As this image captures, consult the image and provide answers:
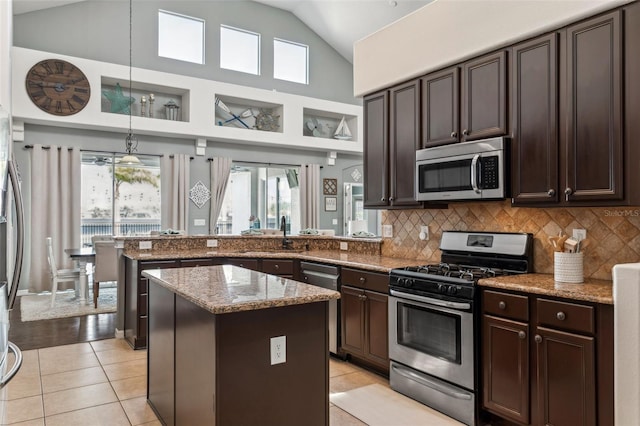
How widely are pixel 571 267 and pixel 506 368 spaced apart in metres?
0.71

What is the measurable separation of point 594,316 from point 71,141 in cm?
753

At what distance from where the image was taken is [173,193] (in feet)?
25.7

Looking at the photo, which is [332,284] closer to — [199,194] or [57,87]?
[199,194]

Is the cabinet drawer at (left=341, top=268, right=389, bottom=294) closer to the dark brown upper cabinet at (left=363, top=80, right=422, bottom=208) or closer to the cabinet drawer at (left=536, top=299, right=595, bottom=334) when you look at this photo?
the dark brown upper cabinet at (left=363, top=80, right=422, bottom=208)

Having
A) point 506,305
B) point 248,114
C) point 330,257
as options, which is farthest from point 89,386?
point 248,114

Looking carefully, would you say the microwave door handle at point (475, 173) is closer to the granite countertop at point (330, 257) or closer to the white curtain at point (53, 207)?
the granite countertop at point (330, 257)

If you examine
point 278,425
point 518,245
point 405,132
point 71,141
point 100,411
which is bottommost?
point 100,411

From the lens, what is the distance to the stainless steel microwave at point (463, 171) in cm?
297

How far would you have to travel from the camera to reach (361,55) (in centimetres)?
423

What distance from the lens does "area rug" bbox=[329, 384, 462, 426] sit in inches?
110

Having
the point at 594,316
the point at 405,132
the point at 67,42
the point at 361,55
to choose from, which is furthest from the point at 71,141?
the point at 594,316

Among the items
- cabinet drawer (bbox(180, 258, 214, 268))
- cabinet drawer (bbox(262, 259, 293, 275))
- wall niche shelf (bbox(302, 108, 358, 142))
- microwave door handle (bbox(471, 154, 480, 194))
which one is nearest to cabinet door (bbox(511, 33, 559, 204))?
microwave door handle (bbox(471, 154, 480, 194))

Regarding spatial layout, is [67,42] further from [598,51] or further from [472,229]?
[598,51]

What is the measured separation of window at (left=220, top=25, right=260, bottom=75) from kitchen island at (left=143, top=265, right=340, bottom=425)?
6961 millimetres
